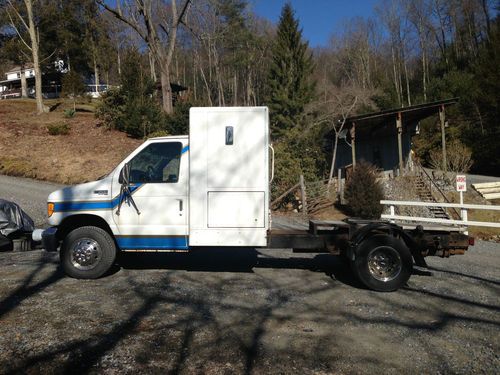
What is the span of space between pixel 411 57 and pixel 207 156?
53.1 m

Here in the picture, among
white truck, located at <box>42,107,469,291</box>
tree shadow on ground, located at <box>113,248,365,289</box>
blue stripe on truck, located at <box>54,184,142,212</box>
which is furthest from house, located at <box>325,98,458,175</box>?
blue stripe on truck, located at <box>54,184,142,212</box>

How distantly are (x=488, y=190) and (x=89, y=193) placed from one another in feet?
71.0

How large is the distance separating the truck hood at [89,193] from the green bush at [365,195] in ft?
40.7

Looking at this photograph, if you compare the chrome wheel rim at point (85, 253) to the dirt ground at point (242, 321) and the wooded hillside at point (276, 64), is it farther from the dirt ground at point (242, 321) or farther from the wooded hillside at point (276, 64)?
the wooded hillside at point (276, 64)

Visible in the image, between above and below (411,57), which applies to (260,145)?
below

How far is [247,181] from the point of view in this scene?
647cm

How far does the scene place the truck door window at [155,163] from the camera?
6.73m

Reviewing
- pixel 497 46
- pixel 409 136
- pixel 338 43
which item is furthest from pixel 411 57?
pixel 409 136

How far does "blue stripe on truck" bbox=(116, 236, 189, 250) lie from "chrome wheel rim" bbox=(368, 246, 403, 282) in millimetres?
2797

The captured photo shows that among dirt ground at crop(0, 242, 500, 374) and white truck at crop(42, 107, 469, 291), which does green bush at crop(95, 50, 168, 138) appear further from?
white truck at crop(42, 107, 469, 291)

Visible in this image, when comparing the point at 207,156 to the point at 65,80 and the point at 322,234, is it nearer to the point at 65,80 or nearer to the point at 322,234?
the point at 322,234

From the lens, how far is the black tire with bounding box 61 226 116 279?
676cm

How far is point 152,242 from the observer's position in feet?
22.2

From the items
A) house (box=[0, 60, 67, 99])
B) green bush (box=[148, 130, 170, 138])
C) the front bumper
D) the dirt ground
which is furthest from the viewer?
house (box=[0, 60, 67, 99])
